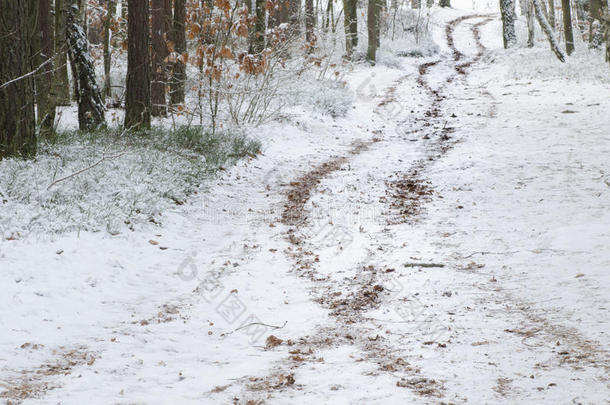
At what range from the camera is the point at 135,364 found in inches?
159

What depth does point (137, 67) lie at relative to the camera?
1116cm

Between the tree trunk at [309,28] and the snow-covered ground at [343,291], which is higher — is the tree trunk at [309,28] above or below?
above

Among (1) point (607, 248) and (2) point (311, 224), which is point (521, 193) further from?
(2) point (311, 224)

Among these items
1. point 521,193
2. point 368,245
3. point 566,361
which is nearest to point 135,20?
point 368,245

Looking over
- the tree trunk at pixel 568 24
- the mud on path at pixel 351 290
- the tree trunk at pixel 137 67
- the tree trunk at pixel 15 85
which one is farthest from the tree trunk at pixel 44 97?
the tree trunk at pixel 568 24

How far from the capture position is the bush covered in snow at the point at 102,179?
6.31 m

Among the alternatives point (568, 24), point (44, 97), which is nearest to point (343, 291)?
point (44, 97)

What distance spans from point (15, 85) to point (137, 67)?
394 cm

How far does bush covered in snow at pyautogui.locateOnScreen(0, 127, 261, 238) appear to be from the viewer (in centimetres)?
631

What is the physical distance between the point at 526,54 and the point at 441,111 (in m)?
10.8

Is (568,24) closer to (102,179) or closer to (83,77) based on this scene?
(83,77)

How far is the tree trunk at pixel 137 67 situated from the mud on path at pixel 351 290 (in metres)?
4.02

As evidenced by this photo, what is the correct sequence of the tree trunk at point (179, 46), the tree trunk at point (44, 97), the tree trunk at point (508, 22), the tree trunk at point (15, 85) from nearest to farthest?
the tree trunk at point (15, 85) → the tree trunk at point (44, 97) → the tree trunk at point (179, 46) → the tree trunk at point (508, 22)

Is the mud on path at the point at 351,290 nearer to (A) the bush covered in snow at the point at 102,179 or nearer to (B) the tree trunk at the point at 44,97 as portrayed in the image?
(A) the bush covered in snow at the point at 102,179
